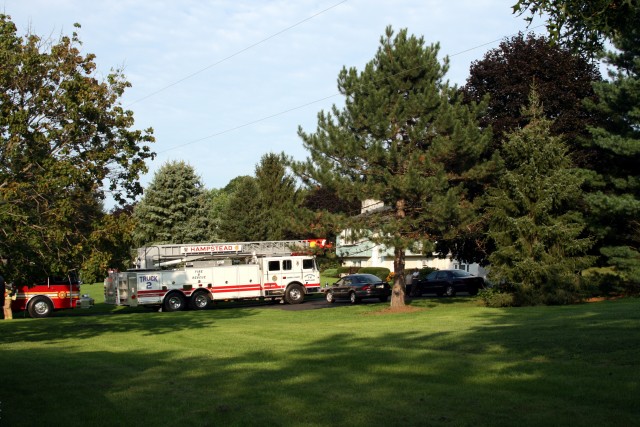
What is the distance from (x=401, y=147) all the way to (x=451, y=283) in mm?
14402

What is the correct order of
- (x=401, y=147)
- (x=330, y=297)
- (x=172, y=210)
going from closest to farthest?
(x=401, y=147) → (x=330, y=297) → (x=172, y=210)

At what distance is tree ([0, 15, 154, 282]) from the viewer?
2000 centimetres

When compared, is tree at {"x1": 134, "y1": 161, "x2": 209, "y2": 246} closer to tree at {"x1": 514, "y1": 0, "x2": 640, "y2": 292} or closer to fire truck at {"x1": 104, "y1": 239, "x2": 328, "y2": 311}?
fire truck at {"x1": 104, "y1": 239, "x2": 328, "y2": 311}

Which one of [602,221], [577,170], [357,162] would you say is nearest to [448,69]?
[357,162]

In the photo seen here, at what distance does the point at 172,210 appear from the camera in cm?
6178

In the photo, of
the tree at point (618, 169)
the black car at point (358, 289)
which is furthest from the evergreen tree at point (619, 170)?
the black car at point (358, 289)

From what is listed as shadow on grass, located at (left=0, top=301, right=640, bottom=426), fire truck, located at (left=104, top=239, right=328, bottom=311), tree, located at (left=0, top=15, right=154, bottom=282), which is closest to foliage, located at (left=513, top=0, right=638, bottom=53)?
shadow on grass, located at (left=0, top=301, right=640, bottom=426)

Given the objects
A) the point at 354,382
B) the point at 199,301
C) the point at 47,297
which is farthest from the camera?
the point at 199,301

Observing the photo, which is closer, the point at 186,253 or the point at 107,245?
the point at 107,245

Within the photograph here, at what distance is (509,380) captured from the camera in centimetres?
1025

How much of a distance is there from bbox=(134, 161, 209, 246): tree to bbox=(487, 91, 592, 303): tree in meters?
35.1

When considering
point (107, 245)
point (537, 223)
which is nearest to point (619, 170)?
point (537, 223)

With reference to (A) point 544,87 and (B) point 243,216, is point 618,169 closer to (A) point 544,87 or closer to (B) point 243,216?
(A) point 544,87

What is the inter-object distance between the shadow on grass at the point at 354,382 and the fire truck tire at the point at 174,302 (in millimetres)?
19382
